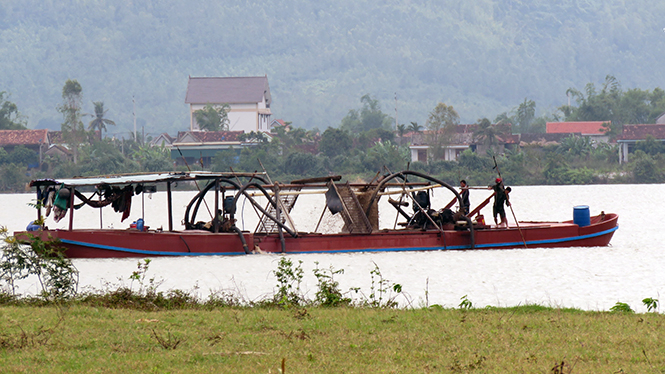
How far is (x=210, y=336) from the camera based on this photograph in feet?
31.9

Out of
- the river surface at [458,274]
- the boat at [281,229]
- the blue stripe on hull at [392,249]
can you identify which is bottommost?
the river surface at [458,274]

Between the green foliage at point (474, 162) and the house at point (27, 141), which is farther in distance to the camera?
the house at point (27, 141)

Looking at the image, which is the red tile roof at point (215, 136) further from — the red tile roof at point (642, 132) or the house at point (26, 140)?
the red tile roof at point (642, 132)

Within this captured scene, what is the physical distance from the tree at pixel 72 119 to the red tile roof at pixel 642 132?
58282 millimetres

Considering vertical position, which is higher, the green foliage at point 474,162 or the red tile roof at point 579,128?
the red tile roof at point 579,128

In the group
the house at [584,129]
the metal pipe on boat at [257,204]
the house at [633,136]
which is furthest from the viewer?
the house at [584,129]

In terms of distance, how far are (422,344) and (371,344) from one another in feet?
1.89

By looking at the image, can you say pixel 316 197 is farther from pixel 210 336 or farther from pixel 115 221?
pixel 210 336

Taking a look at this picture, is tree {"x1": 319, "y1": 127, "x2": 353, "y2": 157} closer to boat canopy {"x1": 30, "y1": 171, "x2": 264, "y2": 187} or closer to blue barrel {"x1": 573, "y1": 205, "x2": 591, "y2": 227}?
blue barrel {"x1": 573, "y1": 205, "x2": 591, "y2": 227}

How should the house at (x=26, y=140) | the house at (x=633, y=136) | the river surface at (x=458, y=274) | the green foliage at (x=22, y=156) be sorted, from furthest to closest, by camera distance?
the house at (x=26, y=140)
the green foliage at (x=22, y=156)
the house at (x=633, y=136)
the river surface at (x=458, y=274)

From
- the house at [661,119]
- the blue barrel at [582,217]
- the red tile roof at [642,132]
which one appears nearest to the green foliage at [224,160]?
the red tile roof at [642,132]

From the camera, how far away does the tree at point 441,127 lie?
284 feet

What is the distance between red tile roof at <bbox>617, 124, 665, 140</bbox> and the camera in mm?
84188

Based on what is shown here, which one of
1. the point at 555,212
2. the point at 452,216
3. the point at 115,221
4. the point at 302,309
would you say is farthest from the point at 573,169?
the point at 302,309
